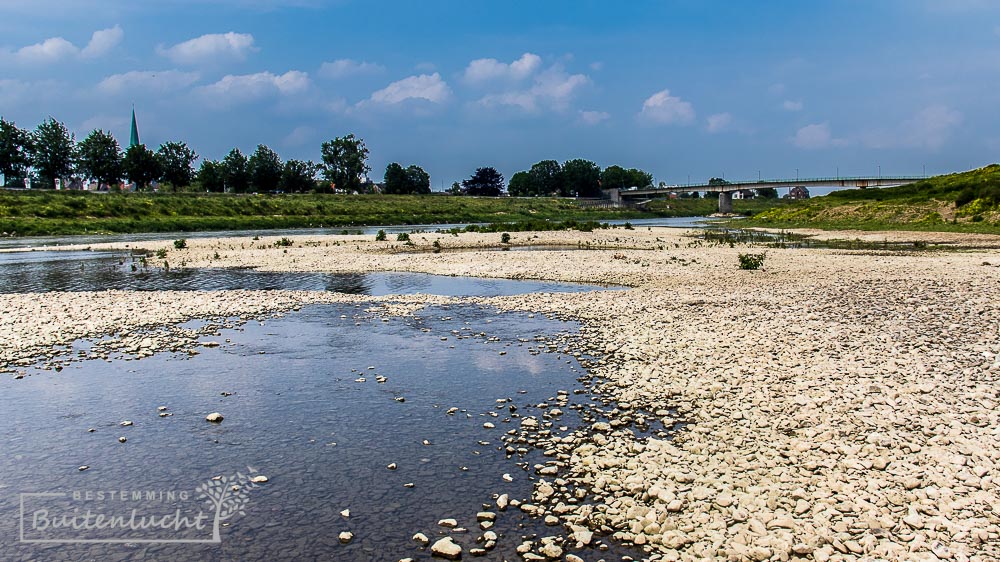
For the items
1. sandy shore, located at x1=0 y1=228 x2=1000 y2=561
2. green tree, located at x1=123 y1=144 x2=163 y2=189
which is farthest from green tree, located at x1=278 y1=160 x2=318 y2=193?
sandy shore, located at x1=0 y1=228 x2=1000 y2=561

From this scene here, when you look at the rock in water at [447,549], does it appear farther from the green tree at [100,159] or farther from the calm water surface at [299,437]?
the green tree at [100,159]

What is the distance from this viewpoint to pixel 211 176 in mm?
160000

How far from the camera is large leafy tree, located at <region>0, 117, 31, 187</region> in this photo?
395ft

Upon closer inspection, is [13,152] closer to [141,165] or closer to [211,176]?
[141,165]

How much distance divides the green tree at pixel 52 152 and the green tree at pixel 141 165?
380 inches

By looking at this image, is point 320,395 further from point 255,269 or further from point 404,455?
point 255,269

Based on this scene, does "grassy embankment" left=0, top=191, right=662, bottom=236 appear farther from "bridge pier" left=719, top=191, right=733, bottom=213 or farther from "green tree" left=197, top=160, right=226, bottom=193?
"bridge pier" left=719, top=191, right=733, bottom=213

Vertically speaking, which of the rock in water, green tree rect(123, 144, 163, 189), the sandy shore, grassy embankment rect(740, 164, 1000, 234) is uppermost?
green tree rect(123, 144, 163, 189)

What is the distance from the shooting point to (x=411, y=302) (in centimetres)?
2469

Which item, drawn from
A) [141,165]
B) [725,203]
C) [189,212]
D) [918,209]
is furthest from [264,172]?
[918,209]

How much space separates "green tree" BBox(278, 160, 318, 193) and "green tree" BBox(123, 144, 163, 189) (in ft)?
113

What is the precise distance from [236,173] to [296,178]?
600 inches

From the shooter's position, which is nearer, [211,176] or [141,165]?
[141,165]

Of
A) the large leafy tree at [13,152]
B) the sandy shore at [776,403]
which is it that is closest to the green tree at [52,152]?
the large leafy tree at [13,152]
